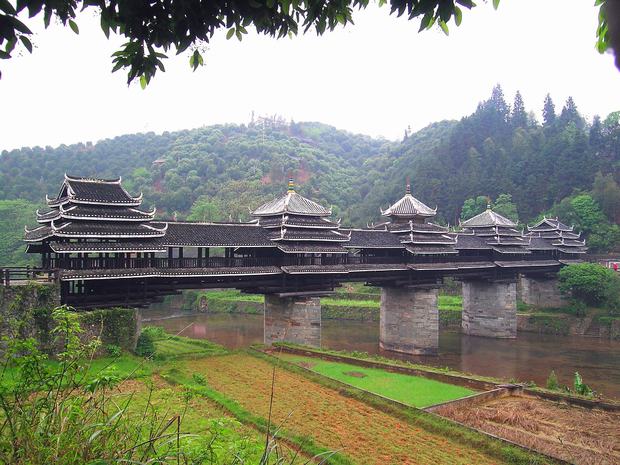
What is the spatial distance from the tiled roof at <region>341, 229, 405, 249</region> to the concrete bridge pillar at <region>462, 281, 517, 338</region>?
500 inches

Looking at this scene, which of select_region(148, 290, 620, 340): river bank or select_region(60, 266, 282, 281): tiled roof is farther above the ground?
select_region(60, 266, 282, 281): tiled roof

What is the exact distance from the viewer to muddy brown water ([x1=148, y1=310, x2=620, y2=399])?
1163 inches

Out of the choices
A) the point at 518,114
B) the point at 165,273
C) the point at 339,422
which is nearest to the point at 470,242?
the point at 165,273

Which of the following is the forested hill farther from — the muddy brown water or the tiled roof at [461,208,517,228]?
the muddy brown water

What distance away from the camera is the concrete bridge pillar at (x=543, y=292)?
157ft

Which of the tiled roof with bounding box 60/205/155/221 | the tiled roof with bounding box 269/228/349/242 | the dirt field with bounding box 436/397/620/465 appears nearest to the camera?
the dirt field with bounding box 436/397/620/465

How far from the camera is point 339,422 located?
571 inches

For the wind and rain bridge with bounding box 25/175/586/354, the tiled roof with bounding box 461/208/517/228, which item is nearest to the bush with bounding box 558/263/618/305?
the wind and rain bridge with bounding box 25/175/586/354

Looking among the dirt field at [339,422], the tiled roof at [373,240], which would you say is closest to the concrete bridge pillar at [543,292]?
the tiled roof at [373,240]

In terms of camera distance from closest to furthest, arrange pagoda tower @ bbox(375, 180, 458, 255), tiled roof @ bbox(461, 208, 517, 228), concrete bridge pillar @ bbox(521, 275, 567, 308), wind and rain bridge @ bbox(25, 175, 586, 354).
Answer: wind and rain bridge @ bbox(25, 175, 586, 354) < pagoda tower @ bbox(375, 180, 458, 255) < tiled roof @ bbox(461, 208, 517, 228) < concrete bridge pillar @ bbox(521, 275, 567, 308)

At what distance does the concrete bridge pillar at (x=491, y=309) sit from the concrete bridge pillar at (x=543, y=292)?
7.22 metres

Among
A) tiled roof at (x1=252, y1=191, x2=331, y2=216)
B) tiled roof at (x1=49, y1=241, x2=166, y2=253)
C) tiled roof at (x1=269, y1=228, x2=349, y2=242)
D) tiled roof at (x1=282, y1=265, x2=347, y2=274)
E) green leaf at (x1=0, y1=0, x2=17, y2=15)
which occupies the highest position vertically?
green leaf at (x1=0, y1=0, x2=17, y2=15)

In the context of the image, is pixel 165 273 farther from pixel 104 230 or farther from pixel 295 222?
pixel 295 222

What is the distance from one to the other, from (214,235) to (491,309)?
2697 centimetres
